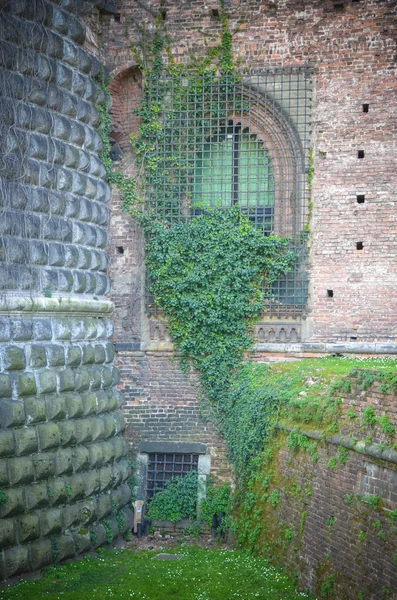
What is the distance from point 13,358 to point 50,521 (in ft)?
7.28

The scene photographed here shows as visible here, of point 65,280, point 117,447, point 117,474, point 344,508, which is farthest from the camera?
point 117,447

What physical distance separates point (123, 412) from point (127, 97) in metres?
5.35

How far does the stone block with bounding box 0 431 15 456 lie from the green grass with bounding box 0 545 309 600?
1.58 m

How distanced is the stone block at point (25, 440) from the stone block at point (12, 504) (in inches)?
18.4

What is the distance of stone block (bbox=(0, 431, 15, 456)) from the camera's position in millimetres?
9617

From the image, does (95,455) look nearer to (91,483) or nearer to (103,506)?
(91,483)

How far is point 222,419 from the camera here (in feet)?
42.5

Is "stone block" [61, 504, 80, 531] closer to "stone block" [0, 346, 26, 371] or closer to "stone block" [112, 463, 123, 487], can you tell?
"stone block" [112, 463, 123, 487]

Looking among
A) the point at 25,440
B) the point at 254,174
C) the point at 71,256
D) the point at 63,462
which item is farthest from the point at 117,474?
the point at 254,174

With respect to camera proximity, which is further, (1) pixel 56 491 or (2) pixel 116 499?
(2) pixel 116 499

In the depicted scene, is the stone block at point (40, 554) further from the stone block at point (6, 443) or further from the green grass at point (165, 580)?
the stone block at point (6, 443)

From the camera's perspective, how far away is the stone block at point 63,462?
10.6 meters

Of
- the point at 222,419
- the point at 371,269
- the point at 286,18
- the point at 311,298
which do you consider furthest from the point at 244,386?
the point at 286,18

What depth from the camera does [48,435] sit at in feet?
34.1
